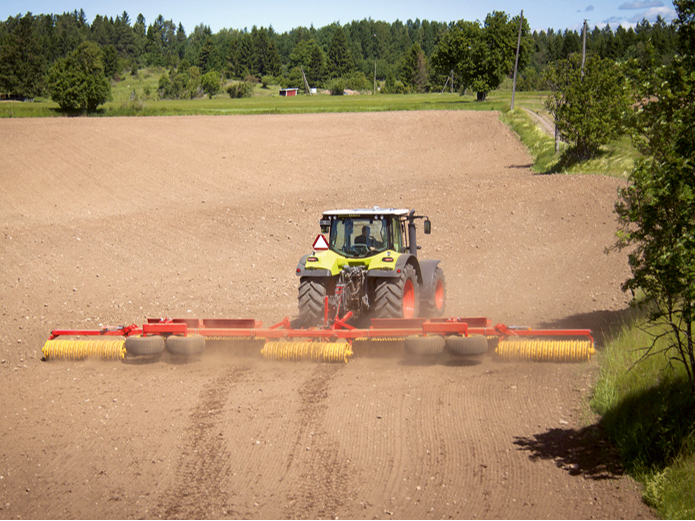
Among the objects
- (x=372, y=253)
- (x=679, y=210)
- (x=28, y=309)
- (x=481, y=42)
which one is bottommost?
(x=28, y=309)

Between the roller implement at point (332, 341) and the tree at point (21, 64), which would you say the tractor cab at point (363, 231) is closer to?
the roller implement at point (332, 341)

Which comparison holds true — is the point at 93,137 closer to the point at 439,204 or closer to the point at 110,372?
the point at 439,204

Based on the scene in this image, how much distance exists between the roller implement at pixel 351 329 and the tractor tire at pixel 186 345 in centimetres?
2

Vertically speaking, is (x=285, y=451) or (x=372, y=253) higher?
(x=372, y=253)

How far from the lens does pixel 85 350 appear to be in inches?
404

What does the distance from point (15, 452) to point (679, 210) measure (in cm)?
736

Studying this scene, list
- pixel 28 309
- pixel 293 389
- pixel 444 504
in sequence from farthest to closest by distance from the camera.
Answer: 1. pixel 28 309
2. pixel 293 389
3. pixel 444 504

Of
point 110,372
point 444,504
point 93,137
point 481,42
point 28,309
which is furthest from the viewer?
point 481,42

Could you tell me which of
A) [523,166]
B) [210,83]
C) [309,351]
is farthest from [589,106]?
[210,83]

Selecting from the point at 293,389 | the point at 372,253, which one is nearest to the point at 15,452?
the point at 293,389

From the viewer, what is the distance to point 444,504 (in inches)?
241

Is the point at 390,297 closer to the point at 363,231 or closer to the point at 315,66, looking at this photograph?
the point at 363,231

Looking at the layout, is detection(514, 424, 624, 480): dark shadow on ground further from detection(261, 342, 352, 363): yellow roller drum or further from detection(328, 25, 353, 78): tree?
detection(328, 25, 353, 78): tree

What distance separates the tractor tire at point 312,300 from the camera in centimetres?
1039
